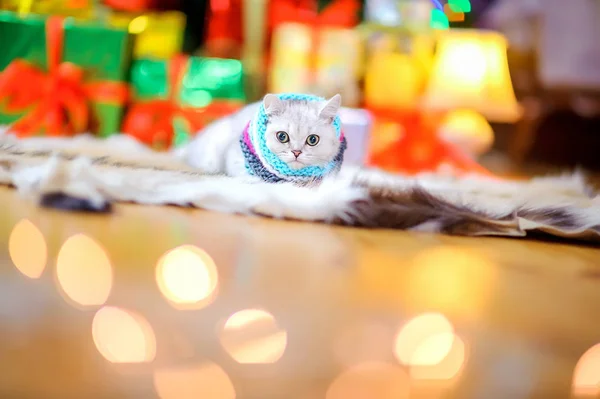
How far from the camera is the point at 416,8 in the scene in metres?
1.50

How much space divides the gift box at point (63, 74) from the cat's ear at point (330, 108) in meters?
0.74

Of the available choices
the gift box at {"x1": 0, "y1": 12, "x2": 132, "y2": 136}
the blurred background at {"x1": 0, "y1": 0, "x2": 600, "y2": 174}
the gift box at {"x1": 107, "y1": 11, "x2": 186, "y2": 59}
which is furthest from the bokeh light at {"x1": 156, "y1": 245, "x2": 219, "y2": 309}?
the gift box at {"x1": 107, "y1": 11, "x2": 186, "y2": 59}

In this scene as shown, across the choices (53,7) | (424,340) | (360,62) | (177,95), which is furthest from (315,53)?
(424,340)

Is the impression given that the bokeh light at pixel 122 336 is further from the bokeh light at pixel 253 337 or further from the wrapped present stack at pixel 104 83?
the wrapped present stack at pixel 104 83

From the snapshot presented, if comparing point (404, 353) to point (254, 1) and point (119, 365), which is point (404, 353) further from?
point (254, 1)

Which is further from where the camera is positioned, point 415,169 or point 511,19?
point 511,19

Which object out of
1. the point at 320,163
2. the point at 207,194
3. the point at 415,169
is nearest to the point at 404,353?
the point at 320,163

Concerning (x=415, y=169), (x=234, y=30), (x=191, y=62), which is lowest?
(x=415, y=169)

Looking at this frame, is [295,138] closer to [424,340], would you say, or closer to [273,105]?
[273,105]

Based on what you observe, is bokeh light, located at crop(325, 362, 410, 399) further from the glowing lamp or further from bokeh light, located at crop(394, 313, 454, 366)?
the glowing lamp

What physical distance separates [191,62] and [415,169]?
56 cm

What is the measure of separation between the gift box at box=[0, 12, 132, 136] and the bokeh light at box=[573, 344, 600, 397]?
1.00 meters

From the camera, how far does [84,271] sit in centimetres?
46

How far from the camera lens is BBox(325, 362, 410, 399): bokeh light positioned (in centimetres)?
32
